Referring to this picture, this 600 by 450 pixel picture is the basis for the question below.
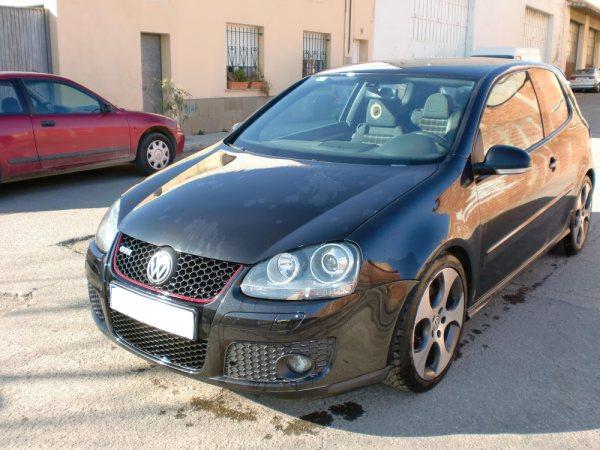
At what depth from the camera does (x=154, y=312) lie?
9.16 feet

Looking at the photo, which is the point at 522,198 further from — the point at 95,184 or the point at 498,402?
the point at 95,184

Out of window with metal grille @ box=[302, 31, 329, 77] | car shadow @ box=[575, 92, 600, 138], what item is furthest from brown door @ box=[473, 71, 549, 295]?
window with metal grille @ box=[302, 31, 329, 77]

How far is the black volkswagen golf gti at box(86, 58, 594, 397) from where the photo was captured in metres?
2.64

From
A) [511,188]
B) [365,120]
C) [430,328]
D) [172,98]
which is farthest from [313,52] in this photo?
[430,328]

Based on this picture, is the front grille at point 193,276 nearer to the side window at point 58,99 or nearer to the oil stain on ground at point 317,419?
the oil stain on ground at point 317,419

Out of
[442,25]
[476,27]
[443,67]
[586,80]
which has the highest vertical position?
[476,27]

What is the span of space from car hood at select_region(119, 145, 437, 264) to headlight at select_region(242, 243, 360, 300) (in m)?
0.04

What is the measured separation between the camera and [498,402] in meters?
3.05

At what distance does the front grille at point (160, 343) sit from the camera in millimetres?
2762

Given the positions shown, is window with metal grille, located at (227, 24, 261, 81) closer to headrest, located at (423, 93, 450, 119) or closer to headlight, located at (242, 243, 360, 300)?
headrest, located at (423, 93, 450, 119)

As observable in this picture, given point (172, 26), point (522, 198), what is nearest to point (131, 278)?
point (522, 198)

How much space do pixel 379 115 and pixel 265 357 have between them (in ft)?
6.17

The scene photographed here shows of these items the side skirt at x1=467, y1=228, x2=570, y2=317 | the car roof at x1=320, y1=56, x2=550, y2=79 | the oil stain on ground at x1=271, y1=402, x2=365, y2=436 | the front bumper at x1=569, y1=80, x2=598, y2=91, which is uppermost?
the front bumper at x1=569, y1=80, x2=598, y2=91

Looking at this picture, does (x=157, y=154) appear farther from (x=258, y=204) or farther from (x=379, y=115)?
(x=258, y=204)
